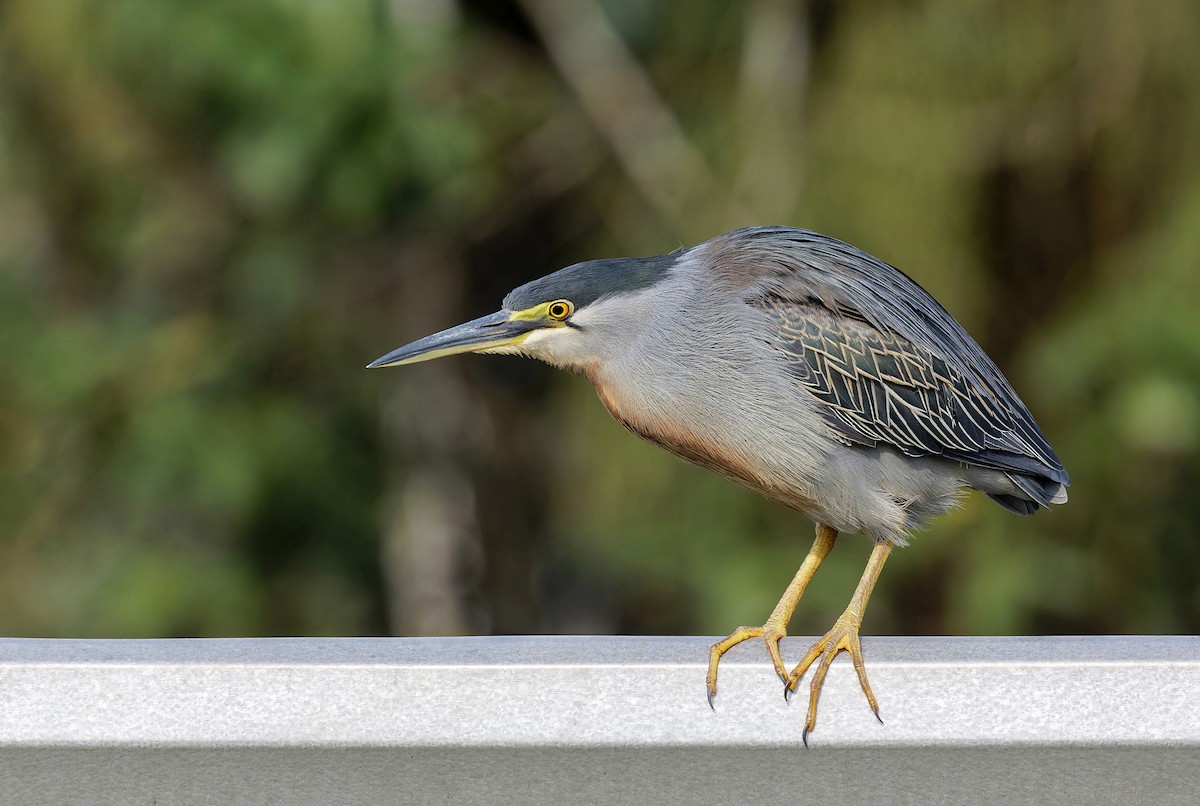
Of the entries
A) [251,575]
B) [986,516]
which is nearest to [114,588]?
[251,575]

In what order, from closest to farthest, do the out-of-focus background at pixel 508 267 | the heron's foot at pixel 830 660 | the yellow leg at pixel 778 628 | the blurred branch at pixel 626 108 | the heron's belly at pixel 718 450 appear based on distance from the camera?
the heron's foot at pixel 830 660 < the yellow leg at pixel 778 628 < the heron's belly at pixel 718 450 < the out-of-focus background at pixel 508 267 < the blurred branch at pixel 626 108

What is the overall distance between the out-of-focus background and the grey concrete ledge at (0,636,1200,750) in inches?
77.0

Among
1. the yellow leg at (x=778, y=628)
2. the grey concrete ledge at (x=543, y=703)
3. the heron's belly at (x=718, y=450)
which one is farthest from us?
the heron's belly at (x=718, y=450)

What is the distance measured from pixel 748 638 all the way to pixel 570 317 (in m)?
0.59

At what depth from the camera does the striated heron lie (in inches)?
87.0

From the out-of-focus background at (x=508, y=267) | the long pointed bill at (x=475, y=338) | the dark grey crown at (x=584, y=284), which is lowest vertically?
the out-of-focus background at (x=508, y=267)

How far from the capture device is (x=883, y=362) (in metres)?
2.30

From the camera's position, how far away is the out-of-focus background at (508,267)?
13.1ft

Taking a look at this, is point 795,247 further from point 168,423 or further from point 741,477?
point 168,423

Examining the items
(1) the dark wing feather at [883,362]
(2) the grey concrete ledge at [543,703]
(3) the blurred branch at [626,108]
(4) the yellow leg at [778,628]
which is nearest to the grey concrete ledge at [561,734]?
(2) the grey concrete ledge at [543,703]

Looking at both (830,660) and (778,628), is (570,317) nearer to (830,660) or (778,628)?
(778,628)

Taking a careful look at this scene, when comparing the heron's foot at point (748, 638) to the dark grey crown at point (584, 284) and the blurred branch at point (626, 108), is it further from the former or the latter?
the blurred branch at point (626, 108)

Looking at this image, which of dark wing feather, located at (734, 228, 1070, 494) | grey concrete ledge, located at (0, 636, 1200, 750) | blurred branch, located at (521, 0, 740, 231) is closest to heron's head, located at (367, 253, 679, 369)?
dark wing feather, located at (734, 228, 1070, 494)

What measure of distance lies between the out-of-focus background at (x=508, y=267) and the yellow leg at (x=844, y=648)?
1.50 m
